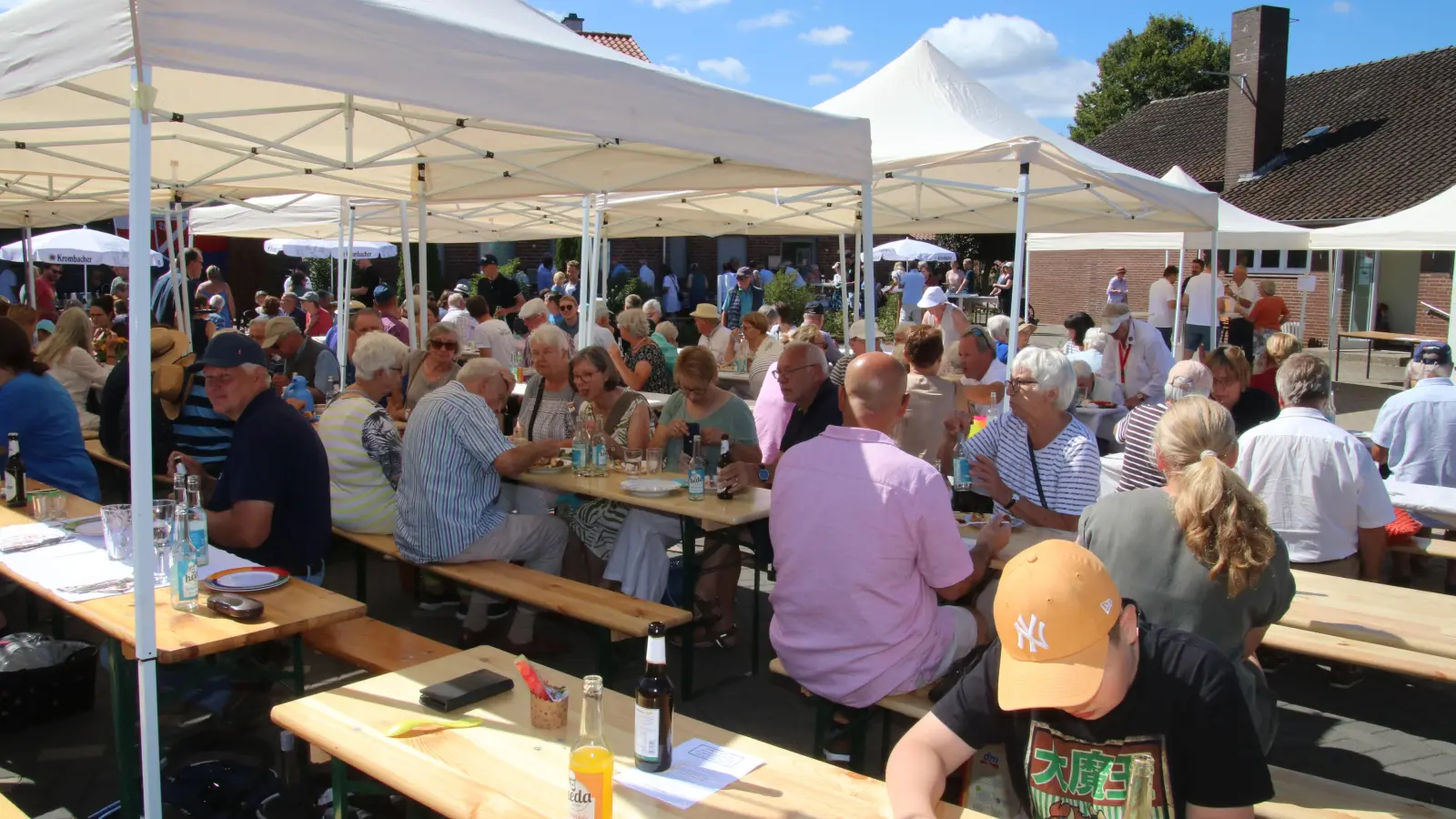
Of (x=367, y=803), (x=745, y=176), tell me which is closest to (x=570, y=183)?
(x=745, y=176)

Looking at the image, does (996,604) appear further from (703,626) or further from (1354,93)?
(1354,93)

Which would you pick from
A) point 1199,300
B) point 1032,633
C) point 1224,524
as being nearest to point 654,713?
point 1032,633

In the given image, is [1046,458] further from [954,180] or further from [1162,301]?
[1162,301]

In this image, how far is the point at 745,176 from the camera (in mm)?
5535

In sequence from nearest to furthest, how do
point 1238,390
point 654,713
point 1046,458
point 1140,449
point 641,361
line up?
point 654,713 → point 1046,458 → point 1140,449 → point 1238,390 → point 641,361

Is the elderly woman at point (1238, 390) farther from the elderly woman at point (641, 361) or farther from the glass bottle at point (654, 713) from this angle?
the glass bottle at point (654, 713)

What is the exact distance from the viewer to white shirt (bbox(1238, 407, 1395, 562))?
13.3 ft

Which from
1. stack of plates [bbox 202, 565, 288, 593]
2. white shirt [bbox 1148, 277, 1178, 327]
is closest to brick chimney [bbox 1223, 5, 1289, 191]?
white shirt [bbox 1148, 277, 1178, 327]

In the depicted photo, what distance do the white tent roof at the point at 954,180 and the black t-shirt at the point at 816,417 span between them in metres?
2.04

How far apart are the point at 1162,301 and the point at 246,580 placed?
14.3 m

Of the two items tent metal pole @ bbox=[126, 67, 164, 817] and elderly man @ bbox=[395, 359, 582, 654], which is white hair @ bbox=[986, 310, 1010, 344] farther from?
tent metal pole @ bbox=[126, 67, 164, 817]

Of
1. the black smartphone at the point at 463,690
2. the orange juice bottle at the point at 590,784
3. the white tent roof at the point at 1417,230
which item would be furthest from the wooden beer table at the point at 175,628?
the white tent roof at the point at 1417,230

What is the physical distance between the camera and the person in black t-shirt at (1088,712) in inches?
68.2

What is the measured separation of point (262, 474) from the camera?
362 centimetres
